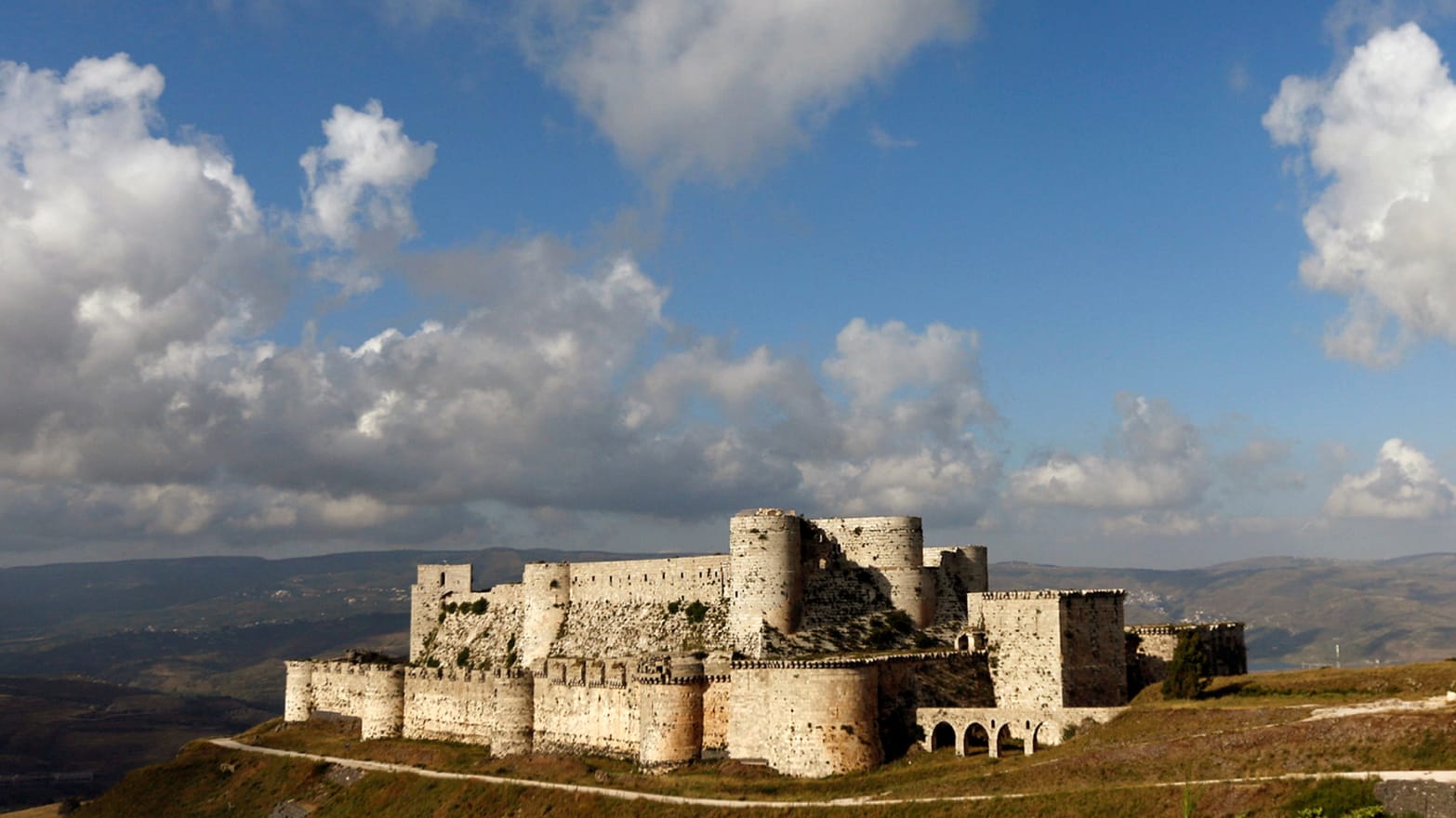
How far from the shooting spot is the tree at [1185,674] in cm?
5922

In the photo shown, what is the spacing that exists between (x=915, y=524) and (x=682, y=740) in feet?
69.5

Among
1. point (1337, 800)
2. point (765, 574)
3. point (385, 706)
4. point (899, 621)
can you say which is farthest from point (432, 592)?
point (1337, 800)

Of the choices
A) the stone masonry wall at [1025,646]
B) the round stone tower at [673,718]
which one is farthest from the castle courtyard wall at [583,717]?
the stone masonry wall at [1025,646]

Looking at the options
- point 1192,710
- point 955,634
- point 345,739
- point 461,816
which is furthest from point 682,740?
point 345,739

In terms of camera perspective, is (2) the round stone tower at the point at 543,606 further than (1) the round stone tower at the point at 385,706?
No

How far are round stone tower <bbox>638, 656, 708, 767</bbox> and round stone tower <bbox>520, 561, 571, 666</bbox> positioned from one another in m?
20.4

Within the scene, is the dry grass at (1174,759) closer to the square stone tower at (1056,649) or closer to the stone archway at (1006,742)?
the stone archway at (1006,742)

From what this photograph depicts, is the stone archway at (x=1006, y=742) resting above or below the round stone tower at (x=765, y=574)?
below

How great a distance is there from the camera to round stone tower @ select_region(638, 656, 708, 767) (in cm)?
6259

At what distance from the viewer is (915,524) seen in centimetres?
7544

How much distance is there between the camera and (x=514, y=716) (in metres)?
73.2

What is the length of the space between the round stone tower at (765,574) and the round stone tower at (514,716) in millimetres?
12715

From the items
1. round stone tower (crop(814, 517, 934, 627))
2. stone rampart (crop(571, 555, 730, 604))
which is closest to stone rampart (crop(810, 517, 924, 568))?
round stone tower (crop(814, 517, 934, 627))

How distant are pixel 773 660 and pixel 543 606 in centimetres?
2669
